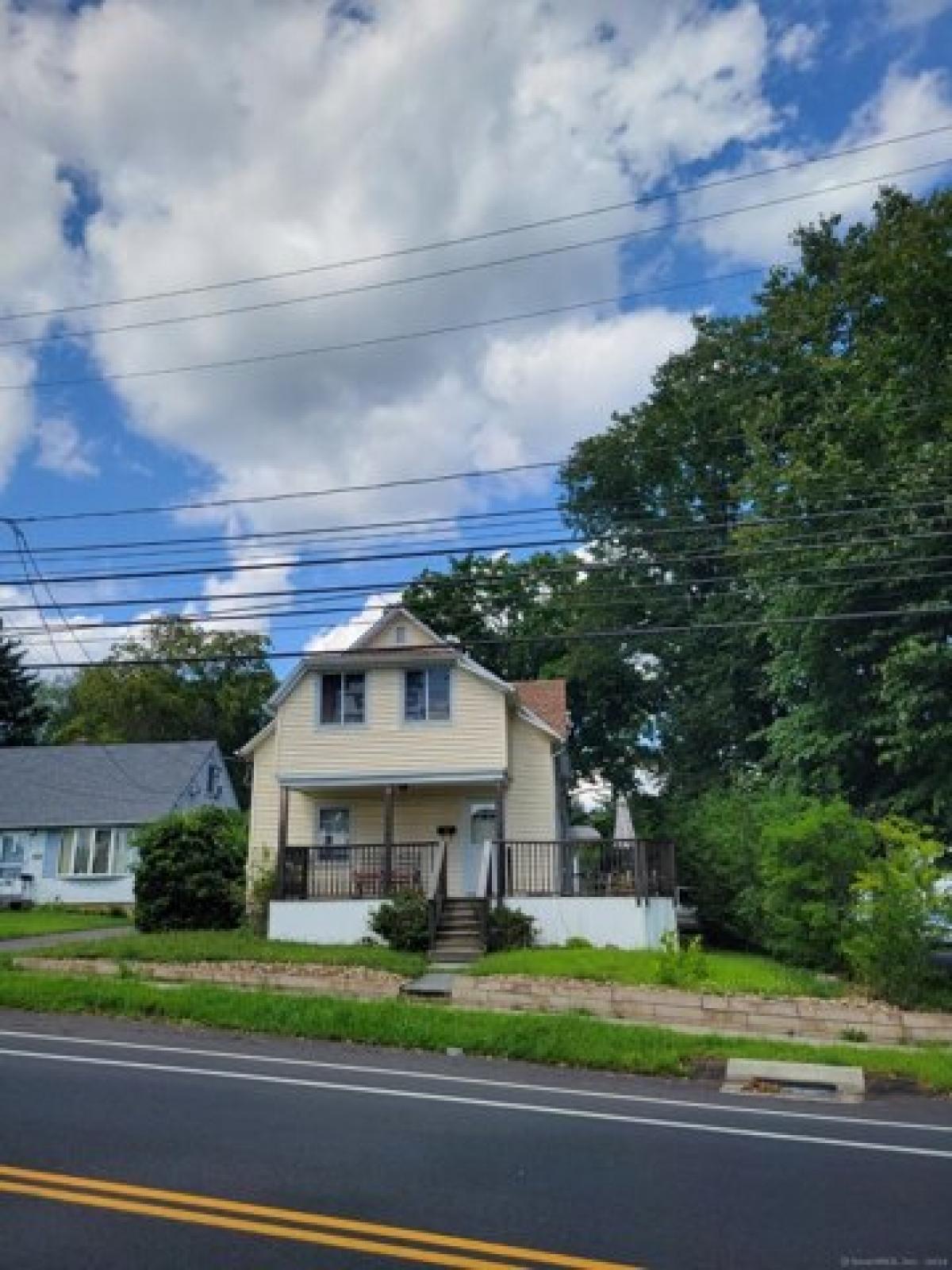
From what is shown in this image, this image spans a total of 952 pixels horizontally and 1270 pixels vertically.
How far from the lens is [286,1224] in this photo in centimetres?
484

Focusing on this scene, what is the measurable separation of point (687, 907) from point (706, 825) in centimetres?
248

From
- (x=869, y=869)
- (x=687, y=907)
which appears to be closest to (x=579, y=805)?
(x=687, y=907)

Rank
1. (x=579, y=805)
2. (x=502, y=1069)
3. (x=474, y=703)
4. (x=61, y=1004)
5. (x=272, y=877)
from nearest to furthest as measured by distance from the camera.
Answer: (x=502, y=1069), (x=61, y=1004), (x=272, y=877), (x=474, y=703), (x=579, y=805)

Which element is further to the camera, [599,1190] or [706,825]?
[706,825]

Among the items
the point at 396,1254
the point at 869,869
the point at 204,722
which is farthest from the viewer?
the point at 204,722

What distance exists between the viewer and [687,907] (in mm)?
22891

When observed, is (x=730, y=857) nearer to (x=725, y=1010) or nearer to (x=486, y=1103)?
(x=725, y=1010)

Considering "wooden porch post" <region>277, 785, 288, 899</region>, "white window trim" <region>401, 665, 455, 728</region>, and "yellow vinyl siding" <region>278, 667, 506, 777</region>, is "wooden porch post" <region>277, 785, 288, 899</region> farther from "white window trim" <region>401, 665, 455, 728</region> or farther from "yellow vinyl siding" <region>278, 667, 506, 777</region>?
"white window trim" <region>401, 665, 455, 728</region>

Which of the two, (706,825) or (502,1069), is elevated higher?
(706,825)

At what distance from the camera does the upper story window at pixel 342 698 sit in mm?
23027

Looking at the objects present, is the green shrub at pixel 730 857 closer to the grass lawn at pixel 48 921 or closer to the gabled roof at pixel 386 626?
the gabled roof at pixel 386 626

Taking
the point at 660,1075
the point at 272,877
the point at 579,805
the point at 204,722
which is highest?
the point at 204,722

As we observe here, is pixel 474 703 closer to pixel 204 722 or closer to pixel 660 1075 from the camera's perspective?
pixel 660 1075

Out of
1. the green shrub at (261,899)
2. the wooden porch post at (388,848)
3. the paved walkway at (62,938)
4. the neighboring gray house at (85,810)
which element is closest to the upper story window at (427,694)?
the wooden porch post at (388,848)
